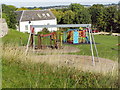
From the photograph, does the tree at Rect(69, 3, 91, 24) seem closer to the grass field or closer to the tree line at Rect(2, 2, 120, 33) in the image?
the tree line at Rect(2, 2, 120, 33)

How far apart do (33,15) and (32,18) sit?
89 centimetres

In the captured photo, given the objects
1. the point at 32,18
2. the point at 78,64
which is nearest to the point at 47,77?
the point at 78,64

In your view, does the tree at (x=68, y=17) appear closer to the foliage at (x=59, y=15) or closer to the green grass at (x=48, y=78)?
the foliage at (x=59, y=15)

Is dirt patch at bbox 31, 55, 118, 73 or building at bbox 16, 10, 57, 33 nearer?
dirt patch at bbox 31, 55, 118, 73

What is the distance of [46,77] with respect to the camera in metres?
5.46

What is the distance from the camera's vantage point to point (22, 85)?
4.91m

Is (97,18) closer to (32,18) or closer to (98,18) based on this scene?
(98,18)

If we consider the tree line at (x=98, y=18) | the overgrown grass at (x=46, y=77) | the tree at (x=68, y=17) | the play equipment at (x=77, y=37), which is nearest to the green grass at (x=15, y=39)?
the play equipment at (x=77, y=37)

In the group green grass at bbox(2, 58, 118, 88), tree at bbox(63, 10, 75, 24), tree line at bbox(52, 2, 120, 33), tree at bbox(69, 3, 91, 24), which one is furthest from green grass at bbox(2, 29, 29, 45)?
tree at bbox(69, 3, 91, 24)

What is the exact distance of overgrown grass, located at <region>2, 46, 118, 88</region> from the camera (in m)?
4.81

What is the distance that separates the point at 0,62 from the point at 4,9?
112 feet

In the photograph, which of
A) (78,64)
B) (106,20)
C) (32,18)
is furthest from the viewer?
(32,18)

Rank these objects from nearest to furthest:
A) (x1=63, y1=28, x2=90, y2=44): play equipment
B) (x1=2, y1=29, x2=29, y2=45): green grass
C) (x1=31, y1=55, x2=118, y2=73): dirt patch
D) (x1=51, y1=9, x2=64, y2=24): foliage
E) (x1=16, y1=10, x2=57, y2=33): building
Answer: (x1=31, y1=55, x2=118, y2=73): dirt patch < (x1=2, y1=29, x2=29, y2=45): green grass < (x1=63, y1=28, x2=90, y2=44): play equipment < (x1=16, y1=10, x2=57, y2=33): building < (x1=51, y1=9, x2=64, y2=24): foliage

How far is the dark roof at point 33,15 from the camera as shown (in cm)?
4434
